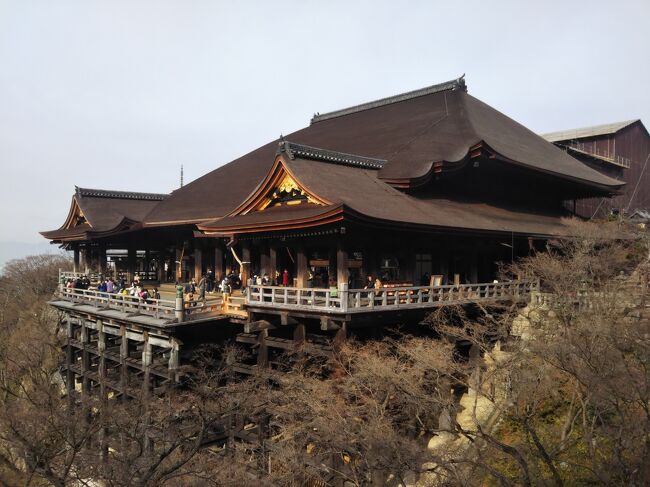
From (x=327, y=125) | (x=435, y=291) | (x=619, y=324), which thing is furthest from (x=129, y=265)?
(x=619, y=324)

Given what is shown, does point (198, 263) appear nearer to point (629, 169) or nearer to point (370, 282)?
point (370, 282)

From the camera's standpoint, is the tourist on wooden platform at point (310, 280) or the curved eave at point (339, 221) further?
the tourist on wooden platform at point (310, 280)

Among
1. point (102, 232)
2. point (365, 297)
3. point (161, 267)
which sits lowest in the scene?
point (365, 297)

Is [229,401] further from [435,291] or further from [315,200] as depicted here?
[435,291]

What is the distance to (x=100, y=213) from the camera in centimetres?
3169

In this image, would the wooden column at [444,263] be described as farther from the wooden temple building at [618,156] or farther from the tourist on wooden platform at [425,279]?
the wooden temple building at [618,156]

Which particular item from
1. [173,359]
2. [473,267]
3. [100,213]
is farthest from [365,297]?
[100,213]

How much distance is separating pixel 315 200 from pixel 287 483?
8.38m

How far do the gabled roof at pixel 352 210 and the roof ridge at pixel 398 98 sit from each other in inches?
473

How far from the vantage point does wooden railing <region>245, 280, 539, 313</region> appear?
1402 centimetres

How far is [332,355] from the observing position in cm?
1437

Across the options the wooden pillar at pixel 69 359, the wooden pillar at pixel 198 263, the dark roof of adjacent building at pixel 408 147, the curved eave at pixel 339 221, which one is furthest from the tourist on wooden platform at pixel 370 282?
the wooden pillar at pixel 69 359

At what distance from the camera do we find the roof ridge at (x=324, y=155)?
17.7 m

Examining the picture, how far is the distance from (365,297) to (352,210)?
10.7ft
